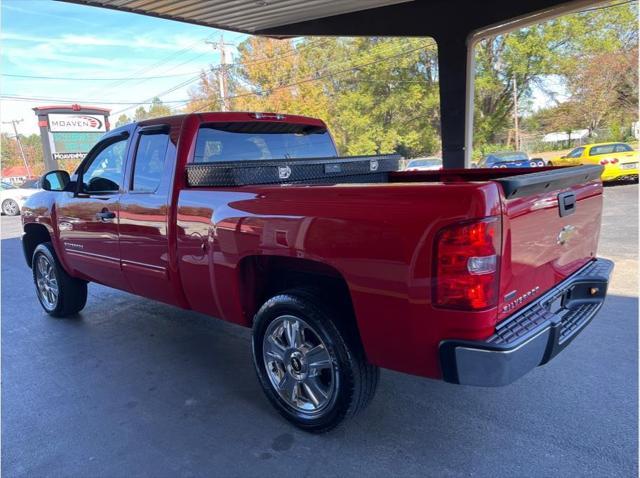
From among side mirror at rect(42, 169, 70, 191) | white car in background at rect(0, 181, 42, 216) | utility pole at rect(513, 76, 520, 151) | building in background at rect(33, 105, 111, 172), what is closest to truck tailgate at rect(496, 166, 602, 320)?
side mirror at rect(42, 169, 70, 191)

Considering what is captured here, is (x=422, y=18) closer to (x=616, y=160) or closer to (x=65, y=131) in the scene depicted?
(x=616, y=160)

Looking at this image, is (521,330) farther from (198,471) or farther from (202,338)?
(202,338)

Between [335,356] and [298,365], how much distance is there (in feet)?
1.23

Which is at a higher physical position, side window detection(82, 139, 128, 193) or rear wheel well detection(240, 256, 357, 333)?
side window detection(82, 139, 128, 193)

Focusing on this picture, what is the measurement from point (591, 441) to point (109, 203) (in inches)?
156

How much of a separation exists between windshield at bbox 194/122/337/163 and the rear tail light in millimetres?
2164

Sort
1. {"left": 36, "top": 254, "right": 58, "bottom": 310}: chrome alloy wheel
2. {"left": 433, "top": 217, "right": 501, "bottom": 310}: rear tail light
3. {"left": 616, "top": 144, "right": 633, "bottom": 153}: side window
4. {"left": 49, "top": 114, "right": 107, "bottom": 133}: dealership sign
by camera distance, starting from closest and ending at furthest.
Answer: {"left": 433, "top": 217, "right": 501, "bottom": 310}: rear tail light
{"left": 36, "top": 254, "right": 58, "bottom": 310}: chrome alloy wheel
{"left": 616, "top": 144, "right": 633, "bottom": 153}: side window
{"left": 49, "top": 114, "right": 107, "bottom": 133}: dealership sign

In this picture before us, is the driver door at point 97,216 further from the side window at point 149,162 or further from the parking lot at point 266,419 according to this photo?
the parking lot at point 266,419

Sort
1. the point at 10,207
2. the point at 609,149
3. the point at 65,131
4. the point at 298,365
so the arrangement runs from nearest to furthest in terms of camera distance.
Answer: the point at 298,365 → the point at 609,149 → the point at 10,207 → the point at 65,131

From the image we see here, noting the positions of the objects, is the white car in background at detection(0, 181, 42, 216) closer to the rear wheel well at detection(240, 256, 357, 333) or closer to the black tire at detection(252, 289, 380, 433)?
the rear wheel well at detection(240, 256, 357, 333)

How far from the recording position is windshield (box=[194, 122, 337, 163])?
3641mm

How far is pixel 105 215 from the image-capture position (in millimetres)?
4125

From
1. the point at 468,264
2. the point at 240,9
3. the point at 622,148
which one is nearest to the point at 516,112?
the point at 622,148

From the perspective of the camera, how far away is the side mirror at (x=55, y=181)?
4.66 metres
